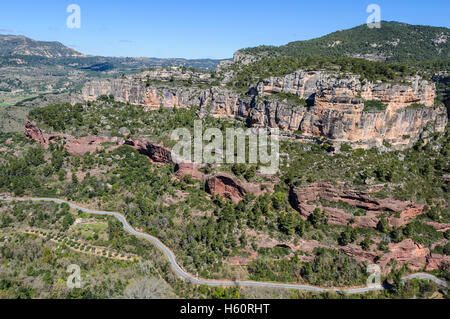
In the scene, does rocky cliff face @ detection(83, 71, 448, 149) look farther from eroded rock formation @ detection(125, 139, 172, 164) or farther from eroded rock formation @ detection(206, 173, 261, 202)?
eroded rock formation @ detection(125, 139, 172, 164)

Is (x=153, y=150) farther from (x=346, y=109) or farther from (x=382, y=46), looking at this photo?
(x=382, y=46)

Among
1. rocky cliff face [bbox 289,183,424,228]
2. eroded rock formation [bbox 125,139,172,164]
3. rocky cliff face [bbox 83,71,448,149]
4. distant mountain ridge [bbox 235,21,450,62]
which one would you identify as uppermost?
distant mountain ridge [bbox 235,21,450,62]

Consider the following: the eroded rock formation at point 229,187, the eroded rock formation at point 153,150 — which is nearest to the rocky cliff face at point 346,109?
the eroded rock formation at point 229,187

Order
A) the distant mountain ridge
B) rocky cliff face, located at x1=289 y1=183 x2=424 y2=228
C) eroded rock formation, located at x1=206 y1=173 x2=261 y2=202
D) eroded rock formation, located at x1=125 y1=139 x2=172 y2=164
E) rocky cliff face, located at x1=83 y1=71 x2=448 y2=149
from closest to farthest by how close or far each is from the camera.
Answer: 1. rocky cliff face, located at x1=289 y1=183 x2=424 y2=228
2. eroded rock formation, located at x1=206 y1=173 x2=261 y2=202
3. rocky cliff face, located at x1=83 y1=71 x2=448 y2=149
4. eroded rock formation, located at x1=125 y1=139 x2=172 y2=164
5. the distant mountain ridge

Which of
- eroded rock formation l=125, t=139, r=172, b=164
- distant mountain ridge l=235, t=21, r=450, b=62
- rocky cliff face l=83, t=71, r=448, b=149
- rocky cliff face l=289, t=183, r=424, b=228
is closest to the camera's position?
rocky cliff face l=289, t=183, r=424, b=228

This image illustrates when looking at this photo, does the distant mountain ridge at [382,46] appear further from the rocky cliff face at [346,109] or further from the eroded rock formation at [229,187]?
the eroded rock formation at [229,187]

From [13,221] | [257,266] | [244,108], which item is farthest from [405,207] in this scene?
[13,221]

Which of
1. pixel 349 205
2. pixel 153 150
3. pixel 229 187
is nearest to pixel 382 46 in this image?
pixel 349 205

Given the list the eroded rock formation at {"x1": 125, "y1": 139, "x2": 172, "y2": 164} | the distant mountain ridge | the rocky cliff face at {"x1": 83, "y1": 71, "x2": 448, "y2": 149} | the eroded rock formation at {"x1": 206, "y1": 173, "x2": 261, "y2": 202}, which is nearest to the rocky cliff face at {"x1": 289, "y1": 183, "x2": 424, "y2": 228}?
the eroded rock formation at {"x1": 206, "y1": 173, "x2": 261, "y2": 202}
